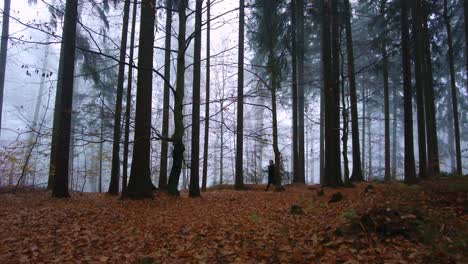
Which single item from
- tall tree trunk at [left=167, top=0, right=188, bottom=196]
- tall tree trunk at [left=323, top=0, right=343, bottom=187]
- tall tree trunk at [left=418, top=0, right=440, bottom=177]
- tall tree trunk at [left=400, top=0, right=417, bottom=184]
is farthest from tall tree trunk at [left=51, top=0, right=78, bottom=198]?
tall tree trunk at [left=418, top=0, right=440, bottom=177]

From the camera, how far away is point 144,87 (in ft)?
31.3

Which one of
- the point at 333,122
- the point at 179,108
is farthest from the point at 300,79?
the point at 179,108

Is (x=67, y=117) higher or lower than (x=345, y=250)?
higher

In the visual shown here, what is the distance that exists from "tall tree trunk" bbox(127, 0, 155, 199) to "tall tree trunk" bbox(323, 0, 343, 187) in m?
6.55

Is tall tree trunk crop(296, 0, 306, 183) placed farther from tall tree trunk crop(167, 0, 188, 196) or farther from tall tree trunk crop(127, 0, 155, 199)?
tall tree trunk crop(127, 0, 155, 199)

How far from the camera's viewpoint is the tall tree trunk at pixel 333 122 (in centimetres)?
1199

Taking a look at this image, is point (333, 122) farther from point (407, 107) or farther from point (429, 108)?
point (429, 108)

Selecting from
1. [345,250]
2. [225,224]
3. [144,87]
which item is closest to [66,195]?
[144,87]

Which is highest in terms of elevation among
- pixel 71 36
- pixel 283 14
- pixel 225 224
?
pixel 283 14

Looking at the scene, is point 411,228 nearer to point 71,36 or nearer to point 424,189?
point 424,189

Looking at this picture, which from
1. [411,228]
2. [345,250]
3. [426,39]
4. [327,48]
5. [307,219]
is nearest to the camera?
[345,250]

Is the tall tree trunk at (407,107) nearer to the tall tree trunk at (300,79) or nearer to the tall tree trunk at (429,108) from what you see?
the tall tree trunk at (429,108)

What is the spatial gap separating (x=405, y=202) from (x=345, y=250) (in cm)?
227

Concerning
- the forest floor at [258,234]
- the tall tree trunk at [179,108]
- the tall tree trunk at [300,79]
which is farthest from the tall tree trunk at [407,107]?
the tall tree trunk at [179,108]
